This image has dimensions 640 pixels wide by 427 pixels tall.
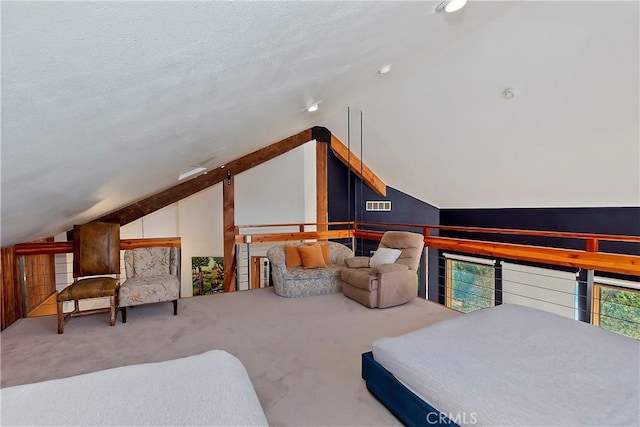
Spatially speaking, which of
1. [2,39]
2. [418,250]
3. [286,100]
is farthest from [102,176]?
[418,250]

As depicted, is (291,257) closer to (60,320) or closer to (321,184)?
(60,320)

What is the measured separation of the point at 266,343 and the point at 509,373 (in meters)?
2.01

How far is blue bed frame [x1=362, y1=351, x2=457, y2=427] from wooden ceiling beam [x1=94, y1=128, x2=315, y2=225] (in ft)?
15.4

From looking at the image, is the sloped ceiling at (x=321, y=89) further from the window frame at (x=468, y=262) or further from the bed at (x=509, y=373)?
the bed at (x=509, y=373)

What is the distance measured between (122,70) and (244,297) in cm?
379

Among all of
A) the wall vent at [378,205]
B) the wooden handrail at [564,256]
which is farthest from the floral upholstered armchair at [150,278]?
the wall vent at [378,205]

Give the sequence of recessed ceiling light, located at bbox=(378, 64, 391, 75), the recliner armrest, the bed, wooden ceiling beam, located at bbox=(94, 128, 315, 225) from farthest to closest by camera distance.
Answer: wooden ceiling beam, located at bbox=(94, 128, 315, 225)
the recliner armrest
recessed ceiling light, located at bbox=(378, 64, 391, 75)
the bed

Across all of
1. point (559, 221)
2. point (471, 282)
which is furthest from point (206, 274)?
point (559, 221)

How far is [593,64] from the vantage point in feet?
8.80

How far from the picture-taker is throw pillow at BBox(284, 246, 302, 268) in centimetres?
450

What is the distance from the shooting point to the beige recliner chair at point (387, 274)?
3693 mm

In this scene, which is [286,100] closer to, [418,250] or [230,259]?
[418,250]

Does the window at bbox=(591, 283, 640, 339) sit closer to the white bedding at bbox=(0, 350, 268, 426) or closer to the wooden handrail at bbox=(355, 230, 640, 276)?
the wooden handrail at bbox=(355, 230, 640, 276)

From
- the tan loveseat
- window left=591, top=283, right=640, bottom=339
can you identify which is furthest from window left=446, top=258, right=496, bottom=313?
the tan loveseat
